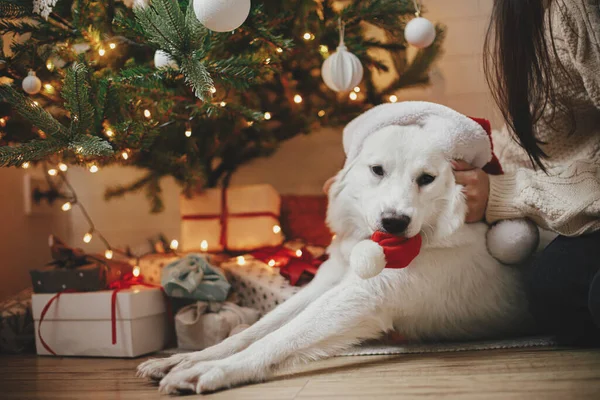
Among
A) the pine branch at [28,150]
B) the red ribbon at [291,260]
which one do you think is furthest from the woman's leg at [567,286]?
the pine branch at [28,150]

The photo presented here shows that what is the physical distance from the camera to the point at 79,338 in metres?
1.47

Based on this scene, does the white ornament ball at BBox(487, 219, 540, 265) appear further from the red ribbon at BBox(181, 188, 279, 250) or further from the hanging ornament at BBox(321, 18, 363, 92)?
the red ribbon at BBox(181, 188, 279, 250)

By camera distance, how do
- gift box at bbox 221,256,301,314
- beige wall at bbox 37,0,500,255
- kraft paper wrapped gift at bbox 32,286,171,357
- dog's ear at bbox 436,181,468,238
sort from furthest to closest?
beige wall at bbox 37,0,500,255, gift box at bbox 221,256,301,314, kraft paper wrapped gift at bbox 32,286,171,357, dog's ear at bbox 436,181,468,238

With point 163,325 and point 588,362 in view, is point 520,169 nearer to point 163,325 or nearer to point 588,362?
point 588,362

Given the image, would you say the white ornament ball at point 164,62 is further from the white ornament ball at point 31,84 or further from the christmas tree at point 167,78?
the white ornament ball at point 31,84

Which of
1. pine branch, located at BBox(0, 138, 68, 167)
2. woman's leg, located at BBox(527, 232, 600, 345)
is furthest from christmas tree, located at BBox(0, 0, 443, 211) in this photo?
woman's leg, located at BBox(527, 232, 600, 345)

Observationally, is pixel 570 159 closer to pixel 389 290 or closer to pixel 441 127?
pixel 441 127

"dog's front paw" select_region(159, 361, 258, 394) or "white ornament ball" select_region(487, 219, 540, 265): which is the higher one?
"white ornament ball" select_region(487, 219, 540, 265)

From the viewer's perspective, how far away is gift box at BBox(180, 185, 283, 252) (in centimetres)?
193

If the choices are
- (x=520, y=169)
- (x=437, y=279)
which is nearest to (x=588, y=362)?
(x=437, y=279)

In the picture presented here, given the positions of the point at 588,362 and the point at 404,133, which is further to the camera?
the point at 404,133

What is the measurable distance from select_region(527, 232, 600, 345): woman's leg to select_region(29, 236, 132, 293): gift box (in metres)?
1.08

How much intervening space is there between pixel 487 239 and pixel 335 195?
0.35 m

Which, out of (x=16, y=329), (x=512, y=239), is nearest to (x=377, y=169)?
(x=512, y=239)
